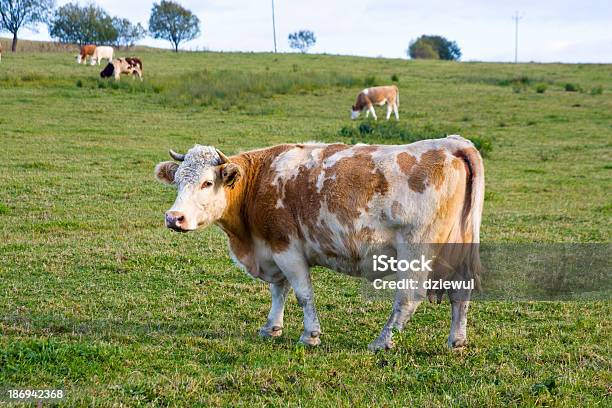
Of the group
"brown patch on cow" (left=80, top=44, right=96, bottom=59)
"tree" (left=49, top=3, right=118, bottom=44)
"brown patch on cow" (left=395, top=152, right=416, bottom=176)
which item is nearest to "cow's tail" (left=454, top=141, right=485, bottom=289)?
"brown patch on cow" (left=395, top=152, right=416, bottom=176)

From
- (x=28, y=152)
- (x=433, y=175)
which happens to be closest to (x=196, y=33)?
(x=28, y=152)

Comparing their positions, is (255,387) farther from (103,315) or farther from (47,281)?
(47,281)

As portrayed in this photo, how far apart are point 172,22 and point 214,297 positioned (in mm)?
69897

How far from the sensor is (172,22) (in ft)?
245

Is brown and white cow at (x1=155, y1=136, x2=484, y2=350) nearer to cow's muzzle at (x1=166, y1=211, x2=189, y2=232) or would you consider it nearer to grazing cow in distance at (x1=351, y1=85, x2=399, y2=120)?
cow's muzzle at (x1=166, y1=211, x2=189, y2=232)

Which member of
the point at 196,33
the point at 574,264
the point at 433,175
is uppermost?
the point at 196,33

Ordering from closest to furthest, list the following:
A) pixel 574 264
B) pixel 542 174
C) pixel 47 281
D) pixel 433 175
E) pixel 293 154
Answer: pixel 433 175
pixel 293 154
pixel 47 281
pixel 574 264
pixel 542 174

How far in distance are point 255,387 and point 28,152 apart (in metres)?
14.6

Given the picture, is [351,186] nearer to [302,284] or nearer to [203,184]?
[302,284]

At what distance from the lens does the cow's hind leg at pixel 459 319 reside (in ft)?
21.9

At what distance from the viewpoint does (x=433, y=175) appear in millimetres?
6523

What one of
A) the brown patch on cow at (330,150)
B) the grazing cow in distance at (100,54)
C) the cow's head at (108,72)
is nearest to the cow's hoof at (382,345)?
the brown patch on cow at (330,150)

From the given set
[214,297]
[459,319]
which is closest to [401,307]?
[459,319]

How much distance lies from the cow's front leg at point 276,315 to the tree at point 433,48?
86900 millimetres
